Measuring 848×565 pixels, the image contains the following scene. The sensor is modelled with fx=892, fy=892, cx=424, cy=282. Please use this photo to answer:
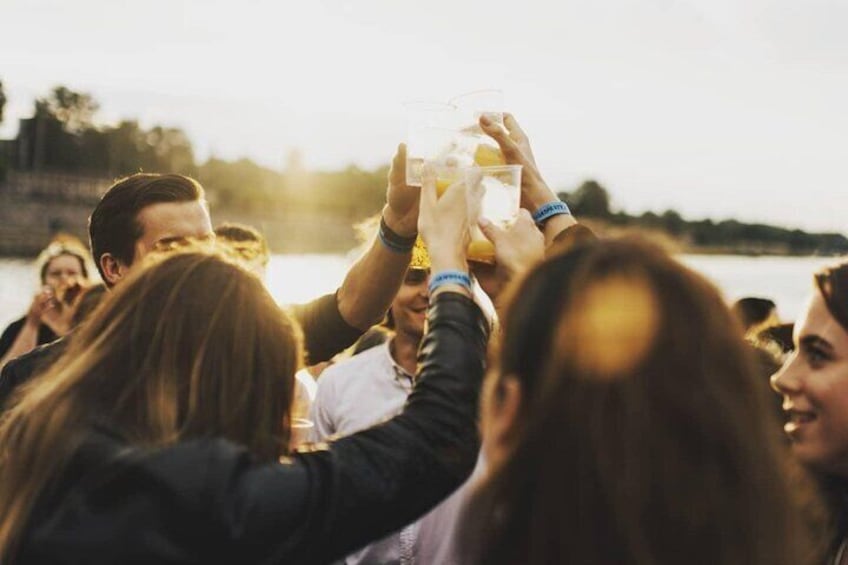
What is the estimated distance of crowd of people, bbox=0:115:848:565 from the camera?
1.36m

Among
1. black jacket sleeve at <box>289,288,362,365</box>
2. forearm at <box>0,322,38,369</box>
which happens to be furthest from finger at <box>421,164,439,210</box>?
forearm at <box>0,322,38,369</box>

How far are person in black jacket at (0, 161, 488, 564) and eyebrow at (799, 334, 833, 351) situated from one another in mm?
959

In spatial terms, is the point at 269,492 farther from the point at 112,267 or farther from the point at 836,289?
the point at 112,267

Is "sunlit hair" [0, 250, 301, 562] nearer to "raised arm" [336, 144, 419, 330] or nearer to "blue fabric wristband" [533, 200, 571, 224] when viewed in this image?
"raised arm" [336, 144, 419, 330]

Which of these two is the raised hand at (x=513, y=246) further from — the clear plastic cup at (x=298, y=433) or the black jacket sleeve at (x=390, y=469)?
the clear plastic cup at (x=298, y=433)

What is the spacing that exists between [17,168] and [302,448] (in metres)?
83.2

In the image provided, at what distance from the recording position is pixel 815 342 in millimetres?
2215

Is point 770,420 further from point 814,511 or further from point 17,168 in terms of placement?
point 17,168

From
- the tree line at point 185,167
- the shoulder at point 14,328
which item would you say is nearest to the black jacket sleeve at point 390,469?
the shoulder at point 14,328

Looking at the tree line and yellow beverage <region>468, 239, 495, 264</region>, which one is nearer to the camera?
yellow beverage <region>468, 239, 495, 264</region>

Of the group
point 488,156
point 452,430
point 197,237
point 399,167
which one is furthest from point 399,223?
point 452,430

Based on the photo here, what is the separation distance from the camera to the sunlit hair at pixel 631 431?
4.44 feet

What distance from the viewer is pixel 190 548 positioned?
1495 millimetres

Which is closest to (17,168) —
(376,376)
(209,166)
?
(209,166)
